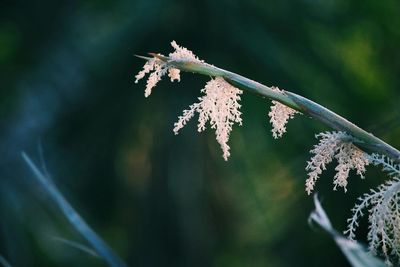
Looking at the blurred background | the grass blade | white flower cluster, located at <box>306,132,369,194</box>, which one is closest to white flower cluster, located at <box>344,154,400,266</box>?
white flower cluster, located at <box>306,132,369,194</box>

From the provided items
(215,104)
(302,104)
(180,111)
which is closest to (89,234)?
(215,104)

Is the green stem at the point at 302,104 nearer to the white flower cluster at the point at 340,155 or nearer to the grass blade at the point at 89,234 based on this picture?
the white flower cluster at the point at 340,155

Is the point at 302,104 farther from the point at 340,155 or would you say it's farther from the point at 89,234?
the point at 89,234

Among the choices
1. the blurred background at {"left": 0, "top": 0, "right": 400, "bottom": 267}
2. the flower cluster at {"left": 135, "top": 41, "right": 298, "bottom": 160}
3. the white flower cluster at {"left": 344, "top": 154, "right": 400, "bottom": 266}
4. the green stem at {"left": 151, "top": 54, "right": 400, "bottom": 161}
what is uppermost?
the blurred background at {"left": 0, "top": 0, "right": 400, "bottom": 267}

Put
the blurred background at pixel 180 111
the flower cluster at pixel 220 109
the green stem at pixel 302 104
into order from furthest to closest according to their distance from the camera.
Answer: the blurred background at pixel 180 111, the flower cluster at pixel 220 109, the green stem at pixel 302 104

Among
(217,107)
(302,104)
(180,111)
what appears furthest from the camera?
(180,111)

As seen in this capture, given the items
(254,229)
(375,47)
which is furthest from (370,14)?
(254,229)

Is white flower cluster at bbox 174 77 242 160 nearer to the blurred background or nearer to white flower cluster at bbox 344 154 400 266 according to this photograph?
white flower cluster at bbox 344 154 400 266

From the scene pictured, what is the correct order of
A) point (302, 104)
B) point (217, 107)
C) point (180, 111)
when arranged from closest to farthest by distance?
point (302, 104)
point (217, 107)
point (180, 111)

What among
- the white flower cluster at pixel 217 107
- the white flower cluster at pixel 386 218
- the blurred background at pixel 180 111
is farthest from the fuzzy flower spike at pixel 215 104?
the blurred background at pixel 180 111
